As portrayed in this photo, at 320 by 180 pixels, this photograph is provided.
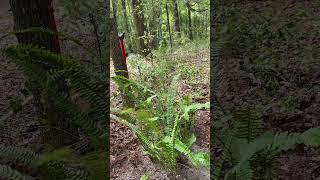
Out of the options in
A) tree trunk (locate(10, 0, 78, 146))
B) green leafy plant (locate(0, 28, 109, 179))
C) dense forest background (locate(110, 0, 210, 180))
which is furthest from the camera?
dense forest background (locate(110, 0, 210, 180))

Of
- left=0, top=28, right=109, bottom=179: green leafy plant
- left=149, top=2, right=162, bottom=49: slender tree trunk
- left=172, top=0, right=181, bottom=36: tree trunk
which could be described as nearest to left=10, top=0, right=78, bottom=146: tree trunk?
left=0, top=28, right=109, bottom=179: green leafy plant

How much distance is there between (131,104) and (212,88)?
1.02 meters

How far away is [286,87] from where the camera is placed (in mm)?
4828

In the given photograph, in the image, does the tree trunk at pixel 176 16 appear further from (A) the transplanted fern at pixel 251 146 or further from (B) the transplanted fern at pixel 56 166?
(B) the transplanted fern at pixel 56 166

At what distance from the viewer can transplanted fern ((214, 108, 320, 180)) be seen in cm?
228

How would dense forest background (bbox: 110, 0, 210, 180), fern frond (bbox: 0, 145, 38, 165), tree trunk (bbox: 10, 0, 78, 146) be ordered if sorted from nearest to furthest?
fern frond (bbox: 0, 145, 38, 165) < tree trunk (bbox: 10, 0, 78, 146) < dense forest background (bbox: 110, 0, 210, 180)

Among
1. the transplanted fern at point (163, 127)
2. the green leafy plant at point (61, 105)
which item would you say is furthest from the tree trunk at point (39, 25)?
the transplanted fern at point (163, 127)

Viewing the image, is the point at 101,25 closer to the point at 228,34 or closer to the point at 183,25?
the point at 228,34

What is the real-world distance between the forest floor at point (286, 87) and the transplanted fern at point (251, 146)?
2.43 feet

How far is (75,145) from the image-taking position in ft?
11.8

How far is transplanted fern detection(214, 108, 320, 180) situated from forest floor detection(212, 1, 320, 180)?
2.43ft

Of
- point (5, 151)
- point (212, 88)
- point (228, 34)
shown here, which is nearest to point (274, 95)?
point (212, 88)

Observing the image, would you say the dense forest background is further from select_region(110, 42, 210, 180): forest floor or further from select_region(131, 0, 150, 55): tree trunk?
select_region(131, 0, 150, 55): tree trunk

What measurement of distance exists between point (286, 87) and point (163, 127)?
4.87 ft
